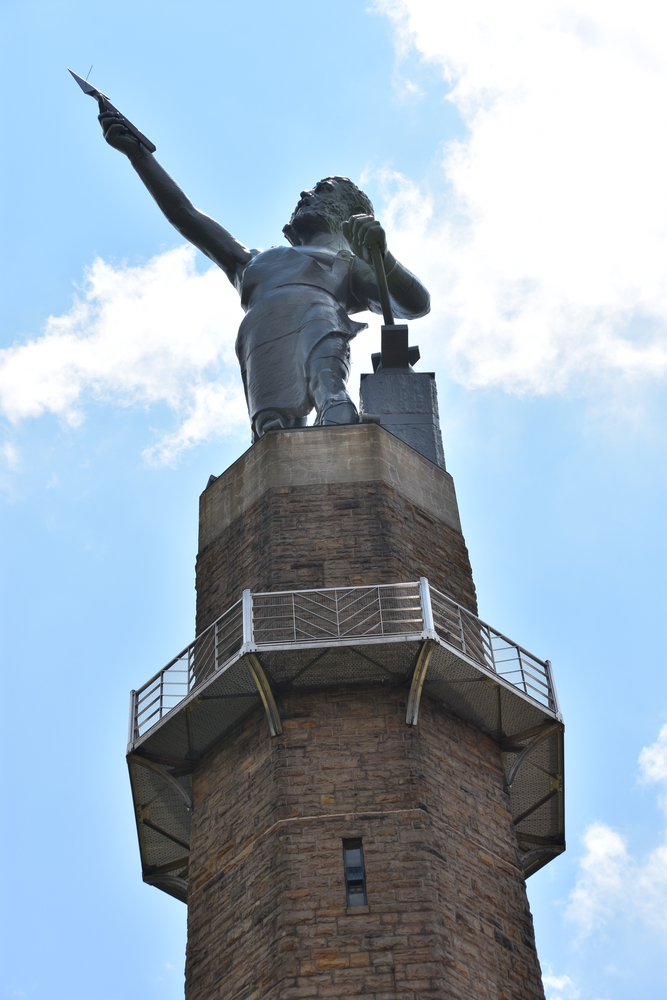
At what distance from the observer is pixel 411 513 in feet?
80.1

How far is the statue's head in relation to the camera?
3073 cm

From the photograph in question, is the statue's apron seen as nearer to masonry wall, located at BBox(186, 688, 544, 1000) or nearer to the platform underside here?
the platform underside

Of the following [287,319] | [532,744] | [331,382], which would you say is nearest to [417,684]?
[532,744]

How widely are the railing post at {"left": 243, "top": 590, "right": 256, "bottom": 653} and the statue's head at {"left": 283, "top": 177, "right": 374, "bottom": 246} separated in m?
11.7

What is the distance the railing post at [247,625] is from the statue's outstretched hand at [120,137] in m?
13.3

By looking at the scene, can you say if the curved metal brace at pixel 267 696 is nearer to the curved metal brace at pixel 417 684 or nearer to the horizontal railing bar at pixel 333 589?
the horizontal railing bar at pixel 333 589

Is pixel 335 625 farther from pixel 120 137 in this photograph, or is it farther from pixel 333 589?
pixel 120 137

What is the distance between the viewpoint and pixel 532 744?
21750 millimetres

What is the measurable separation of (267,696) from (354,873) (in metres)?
2.80

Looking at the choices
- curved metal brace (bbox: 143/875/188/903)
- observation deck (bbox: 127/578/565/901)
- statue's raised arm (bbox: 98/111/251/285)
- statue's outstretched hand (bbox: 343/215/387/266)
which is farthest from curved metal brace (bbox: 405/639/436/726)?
statue's raised arm (bbox: 98/111/251/285)

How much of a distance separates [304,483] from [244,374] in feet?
15.1

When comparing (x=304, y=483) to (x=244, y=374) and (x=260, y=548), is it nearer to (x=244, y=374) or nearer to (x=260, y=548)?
(x=260, y=548)

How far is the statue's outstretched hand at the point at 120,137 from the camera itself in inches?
1220

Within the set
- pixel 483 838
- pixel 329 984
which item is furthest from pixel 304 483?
pixel 329 984
